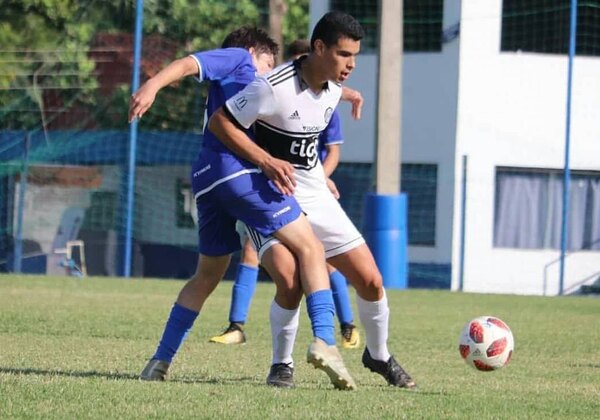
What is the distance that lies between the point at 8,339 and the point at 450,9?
16.7 meters

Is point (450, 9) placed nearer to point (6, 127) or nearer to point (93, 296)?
point (6, 127)

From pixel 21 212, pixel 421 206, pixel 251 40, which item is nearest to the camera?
pixel 251 40

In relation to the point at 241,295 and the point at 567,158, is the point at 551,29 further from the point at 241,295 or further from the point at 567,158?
the point at 241,295

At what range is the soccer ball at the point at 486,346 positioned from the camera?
21.8ft

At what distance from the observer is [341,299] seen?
9.86 m

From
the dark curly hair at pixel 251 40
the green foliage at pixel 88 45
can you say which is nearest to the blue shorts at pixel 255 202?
the dark curly hair at pixel 251 40

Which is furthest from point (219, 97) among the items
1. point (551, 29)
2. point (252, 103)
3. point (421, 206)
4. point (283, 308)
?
point (551, 29)

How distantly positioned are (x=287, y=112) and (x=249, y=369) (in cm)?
185

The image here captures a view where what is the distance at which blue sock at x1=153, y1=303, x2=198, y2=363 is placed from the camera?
6.76 meters

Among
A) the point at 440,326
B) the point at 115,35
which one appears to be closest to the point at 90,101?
the point at 115,35

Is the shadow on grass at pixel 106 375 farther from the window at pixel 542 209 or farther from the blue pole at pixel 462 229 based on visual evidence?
the window at pixel 542 209

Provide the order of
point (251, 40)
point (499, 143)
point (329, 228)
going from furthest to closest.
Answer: point (499, 143) < point (251, 40) < point (329, 228)

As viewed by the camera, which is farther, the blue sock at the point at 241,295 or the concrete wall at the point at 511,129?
the concrete wall at the point at 511,129

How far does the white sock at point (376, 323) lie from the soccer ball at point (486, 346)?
1.33 ft
